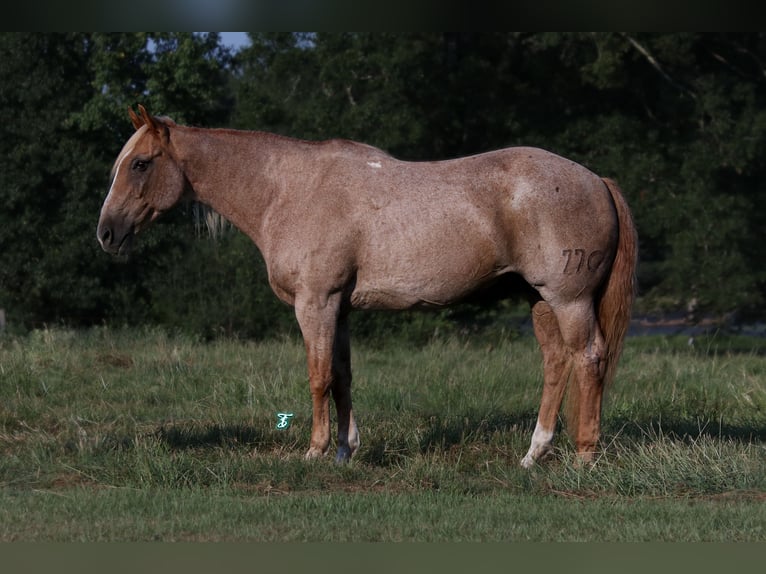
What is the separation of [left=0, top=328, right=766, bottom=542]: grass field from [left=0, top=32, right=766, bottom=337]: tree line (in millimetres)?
6081

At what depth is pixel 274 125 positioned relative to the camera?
17453mm

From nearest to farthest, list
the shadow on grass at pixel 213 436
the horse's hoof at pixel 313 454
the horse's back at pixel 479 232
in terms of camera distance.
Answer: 1. the horse's back at pixel 479 232
2. the horse's hoof at pixel 313 454
3. the shadow on grass at pixel 213 436

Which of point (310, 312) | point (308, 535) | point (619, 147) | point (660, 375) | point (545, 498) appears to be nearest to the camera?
point (308, 535)

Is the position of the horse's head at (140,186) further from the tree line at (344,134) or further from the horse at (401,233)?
the tree line at (344,134)

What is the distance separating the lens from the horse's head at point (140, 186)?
6.95m

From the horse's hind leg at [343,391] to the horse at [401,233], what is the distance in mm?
10

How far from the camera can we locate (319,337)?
6.73 meters

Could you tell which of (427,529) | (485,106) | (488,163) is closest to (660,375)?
(488,163)

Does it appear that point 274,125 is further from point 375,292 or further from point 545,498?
point 545,498

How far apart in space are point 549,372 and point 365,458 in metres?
1.43

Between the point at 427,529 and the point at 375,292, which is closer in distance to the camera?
the point at 427,529

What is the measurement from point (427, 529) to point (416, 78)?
509 inches

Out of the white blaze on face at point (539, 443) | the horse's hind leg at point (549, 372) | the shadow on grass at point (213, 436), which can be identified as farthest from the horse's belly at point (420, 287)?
the shadow on grass at point (213, 436)

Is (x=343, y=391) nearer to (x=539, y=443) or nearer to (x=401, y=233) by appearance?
(x=401, y=233)
